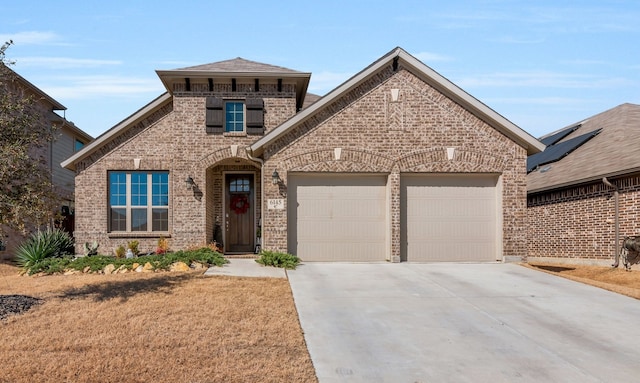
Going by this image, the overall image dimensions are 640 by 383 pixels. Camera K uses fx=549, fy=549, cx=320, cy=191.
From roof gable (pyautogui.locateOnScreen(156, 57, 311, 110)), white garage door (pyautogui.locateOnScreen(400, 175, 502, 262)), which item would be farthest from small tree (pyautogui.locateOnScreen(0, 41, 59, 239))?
white garage door (pyautogui.locateOnScreen(400, 175, 502, 262))

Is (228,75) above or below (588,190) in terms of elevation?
above

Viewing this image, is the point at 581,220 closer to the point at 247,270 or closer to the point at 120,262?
the point at 247,270

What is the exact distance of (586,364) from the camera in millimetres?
7625

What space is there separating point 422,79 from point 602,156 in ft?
27.1

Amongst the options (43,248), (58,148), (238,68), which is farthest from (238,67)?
(58,148)

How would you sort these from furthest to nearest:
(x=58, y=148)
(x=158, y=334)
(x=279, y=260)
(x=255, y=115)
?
(x=58, y=148), (x=255, y=115), (x=279, y=260), (x=158, y=334)

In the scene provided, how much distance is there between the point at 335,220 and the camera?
16.6 metres

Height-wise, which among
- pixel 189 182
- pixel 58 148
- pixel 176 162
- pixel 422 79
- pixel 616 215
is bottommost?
pixel 616 215

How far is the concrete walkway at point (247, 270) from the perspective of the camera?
13.9 m

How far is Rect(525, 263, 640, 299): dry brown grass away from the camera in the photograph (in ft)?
46.2

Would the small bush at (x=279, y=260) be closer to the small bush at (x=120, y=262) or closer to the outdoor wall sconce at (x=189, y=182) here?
the small bush at (x=120, y=262)

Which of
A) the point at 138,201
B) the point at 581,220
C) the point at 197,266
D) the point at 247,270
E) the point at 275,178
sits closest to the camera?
the point at 247,270

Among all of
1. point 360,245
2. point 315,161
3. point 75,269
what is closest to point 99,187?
point 75,269

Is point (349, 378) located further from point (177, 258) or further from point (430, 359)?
point (177, 258)
